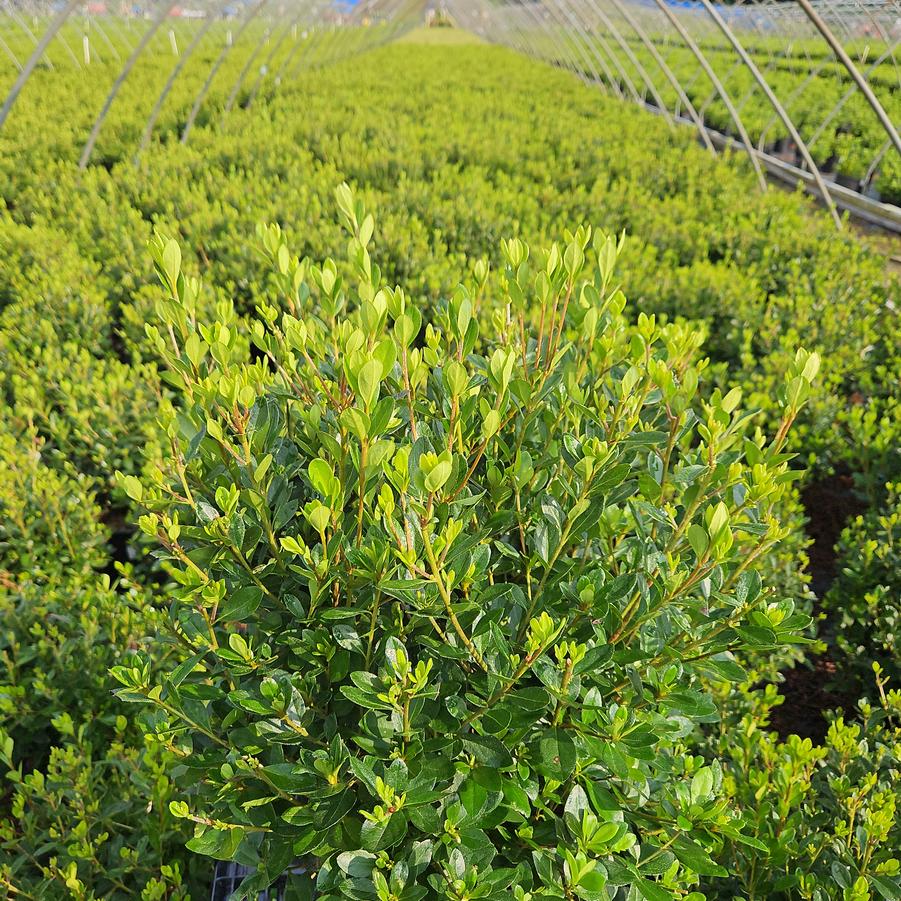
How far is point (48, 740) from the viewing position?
2.42 metres

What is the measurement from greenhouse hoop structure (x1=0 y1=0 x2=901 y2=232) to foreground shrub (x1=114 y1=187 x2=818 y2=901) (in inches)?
218

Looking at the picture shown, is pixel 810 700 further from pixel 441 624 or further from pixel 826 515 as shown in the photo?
pixel 441 624

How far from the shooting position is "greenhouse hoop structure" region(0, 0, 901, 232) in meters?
8.18

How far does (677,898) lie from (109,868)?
154 centimetres

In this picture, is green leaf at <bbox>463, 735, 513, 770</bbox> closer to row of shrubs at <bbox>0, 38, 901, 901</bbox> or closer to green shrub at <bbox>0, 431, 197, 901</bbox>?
row of shrubs at <bbox>0, 38, 901, 901</bbox>

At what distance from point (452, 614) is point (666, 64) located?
2336 centimetres

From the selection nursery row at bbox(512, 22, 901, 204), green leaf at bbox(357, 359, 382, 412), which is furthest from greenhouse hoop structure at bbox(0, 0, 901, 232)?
green leaf at bbox(357, 359, 382, 412)

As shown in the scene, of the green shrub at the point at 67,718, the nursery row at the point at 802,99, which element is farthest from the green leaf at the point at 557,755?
the nursery row at the point at 802,99

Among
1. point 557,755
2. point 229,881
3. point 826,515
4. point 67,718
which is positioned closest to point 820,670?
point 826,515

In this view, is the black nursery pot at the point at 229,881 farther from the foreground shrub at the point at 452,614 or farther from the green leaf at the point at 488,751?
the green leaf at the point at 488,751

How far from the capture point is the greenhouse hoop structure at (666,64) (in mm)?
8180

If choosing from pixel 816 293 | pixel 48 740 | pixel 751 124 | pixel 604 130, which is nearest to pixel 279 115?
pixel 604 130

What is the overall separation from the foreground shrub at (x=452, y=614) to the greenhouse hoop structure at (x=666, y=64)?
554cm

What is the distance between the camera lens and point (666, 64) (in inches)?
784
